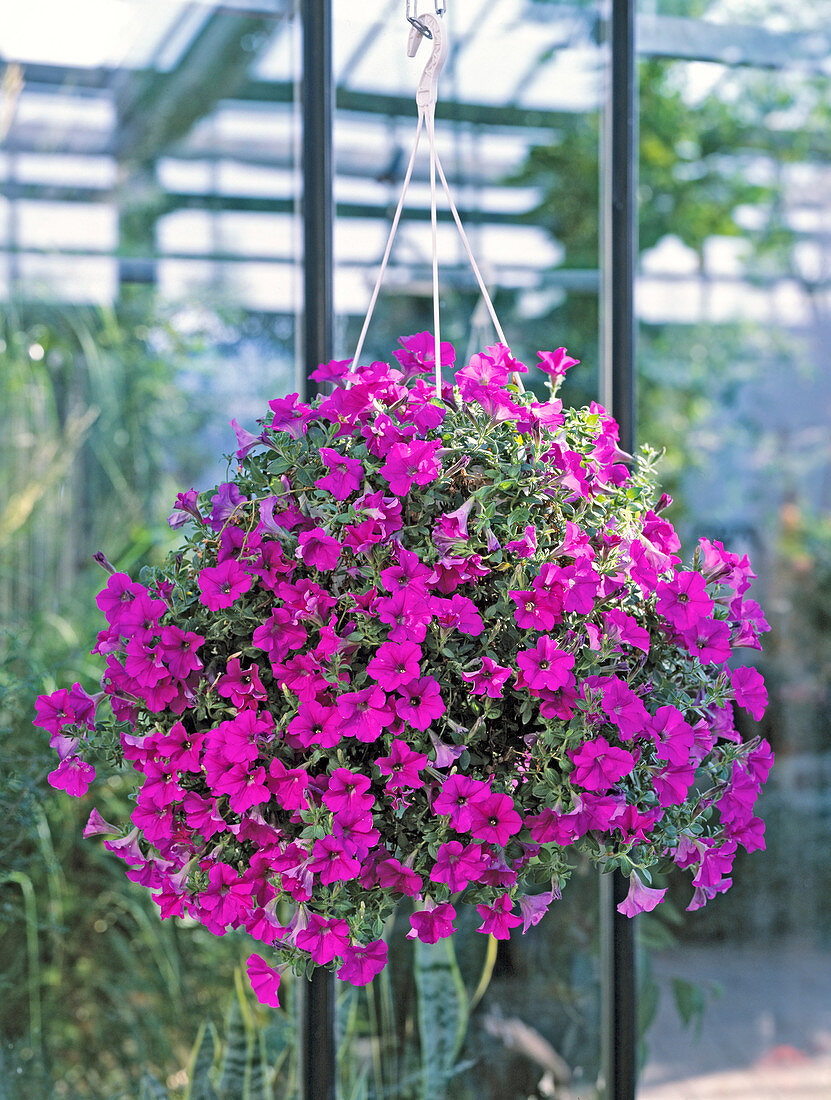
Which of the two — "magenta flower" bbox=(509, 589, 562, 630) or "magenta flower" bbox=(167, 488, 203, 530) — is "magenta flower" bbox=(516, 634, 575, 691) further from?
"magenta flower" bbox=(167, 488, 203, 530)

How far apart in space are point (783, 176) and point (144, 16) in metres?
1.33

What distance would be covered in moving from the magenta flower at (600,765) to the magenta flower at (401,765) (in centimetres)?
12

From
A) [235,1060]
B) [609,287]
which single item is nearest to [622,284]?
[609,287]

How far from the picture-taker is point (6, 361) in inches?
62.5

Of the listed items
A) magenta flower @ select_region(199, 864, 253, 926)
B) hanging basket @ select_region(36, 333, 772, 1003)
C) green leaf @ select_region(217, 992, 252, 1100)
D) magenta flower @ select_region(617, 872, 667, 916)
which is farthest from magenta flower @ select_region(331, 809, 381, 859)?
green leaf @ select_region(217, 992, 252, 1100)

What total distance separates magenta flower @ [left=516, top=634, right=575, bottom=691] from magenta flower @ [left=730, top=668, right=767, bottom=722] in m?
0.19

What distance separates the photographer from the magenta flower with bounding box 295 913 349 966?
765 millimetres

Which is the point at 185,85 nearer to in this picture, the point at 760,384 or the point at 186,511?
the point at 186,511

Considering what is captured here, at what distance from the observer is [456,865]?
2.46 feet

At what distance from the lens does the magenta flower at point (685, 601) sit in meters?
0.81

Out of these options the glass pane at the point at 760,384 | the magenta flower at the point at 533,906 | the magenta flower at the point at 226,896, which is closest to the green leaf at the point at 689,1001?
the glass pane at the point at 760,384

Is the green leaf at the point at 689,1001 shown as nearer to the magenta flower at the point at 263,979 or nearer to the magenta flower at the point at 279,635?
the magenta flower at the point at 263,979

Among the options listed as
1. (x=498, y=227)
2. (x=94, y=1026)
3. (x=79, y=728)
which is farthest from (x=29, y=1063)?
(x=498, y=227)

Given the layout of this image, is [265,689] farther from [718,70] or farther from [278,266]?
[718,70]
